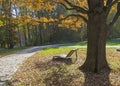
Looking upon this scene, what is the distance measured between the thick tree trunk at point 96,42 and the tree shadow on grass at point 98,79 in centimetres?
45

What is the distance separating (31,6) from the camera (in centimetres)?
1268

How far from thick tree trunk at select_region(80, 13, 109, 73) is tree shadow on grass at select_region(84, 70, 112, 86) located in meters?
0.45

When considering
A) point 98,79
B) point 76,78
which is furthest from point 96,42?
point 76,78

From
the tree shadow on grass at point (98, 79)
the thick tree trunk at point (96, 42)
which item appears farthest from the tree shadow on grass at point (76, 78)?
the thick tree trunk at point (96, 42)

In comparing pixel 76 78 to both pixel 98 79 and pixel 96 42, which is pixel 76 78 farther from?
pixel 96 42

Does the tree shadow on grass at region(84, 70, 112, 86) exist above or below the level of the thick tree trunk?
below

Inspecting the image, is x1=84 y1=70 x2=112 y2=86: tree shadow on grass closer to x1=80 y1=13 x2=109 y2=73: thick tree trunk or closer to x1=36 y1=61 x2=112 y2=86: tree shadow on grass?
x1=36 y1=61 x2=112 y2=86: tree shadow on grass

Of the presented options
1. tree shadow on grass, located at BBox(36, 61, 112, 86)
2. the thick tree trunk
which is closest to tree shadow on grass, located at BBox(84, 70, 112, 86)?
tree shadow on grass, located at BBox(36, 61, 112, 86)

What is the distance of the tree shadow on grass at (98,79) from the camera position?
30.2 ft

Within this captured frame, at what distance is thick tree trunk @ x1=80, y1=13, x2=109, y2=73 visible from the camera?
11078 millimetres

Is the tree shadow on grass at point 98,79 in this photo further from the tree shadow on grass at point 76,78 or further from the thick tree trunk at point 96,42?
the thick tree trunk at point 96,42

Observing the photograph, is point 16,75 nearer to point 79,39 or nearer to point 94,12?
point 94,12

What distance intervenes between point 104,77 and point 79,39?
39670mm

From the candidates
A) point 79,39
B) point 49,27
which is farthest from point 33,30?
point 79,39
